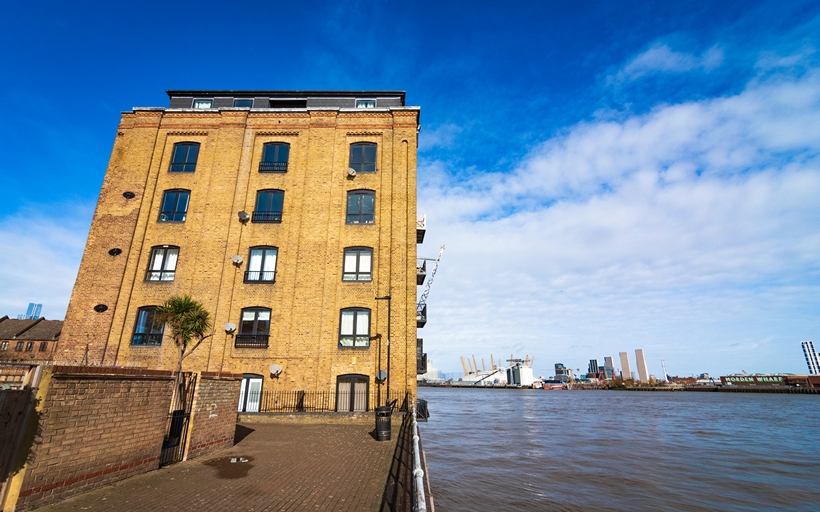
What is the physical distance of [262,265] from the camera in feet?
73.1

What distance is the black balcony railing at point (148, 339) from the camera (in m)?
Answer: 20.6

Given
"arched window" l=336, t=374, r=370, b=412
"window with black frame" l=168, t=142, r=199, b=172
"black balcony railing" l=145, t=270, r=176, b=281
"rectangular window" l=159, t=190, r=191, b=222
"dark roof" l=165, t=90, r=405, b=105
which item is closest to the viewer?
"arched window" l=336, t=374, r=370, b=412

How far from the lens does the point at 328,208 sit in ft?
75.8

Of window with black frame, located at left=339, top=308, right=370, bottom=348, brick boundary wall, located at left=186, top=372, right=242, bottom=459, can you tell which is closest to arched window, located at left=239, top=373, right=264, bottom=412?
window with black frame, located at left=339, top=308, right=370, bottom=348

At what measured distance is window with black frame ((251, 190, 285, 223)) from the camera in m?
23.2

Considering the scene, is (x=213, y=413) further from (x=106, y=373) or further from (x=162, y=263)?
(x=162, y=263)

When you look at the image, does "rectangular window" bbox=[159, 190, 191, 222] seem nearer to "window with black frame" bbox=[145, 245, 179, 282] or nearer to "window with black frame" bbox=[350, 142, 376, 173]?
"window with black frame" bbox=[145, 245, 179, 282]

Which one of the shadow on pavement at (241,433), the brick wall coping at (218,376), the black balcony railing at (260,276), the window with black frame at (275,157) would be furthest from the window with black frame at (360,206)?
the brick wall coping at (218,376)

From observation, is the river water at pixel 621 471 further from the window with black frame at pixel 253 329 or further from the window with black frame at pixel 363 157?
the window with black frame at pixel 363 157

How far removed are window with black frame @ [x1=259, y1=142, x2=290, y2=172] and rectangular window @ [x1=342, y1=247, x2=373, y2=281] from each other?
719 centimetres

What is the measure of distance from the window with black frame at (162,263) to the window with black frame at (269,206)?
5.01 meters

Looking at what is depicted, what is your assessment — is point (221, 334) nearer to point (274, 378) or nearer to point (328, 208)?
point (274, 378)

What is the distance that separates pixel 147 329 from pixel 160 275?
122 inches

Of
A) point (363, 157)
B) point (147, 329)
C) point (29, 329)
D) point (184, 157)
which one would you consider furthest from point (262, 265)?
point (29, 329)
